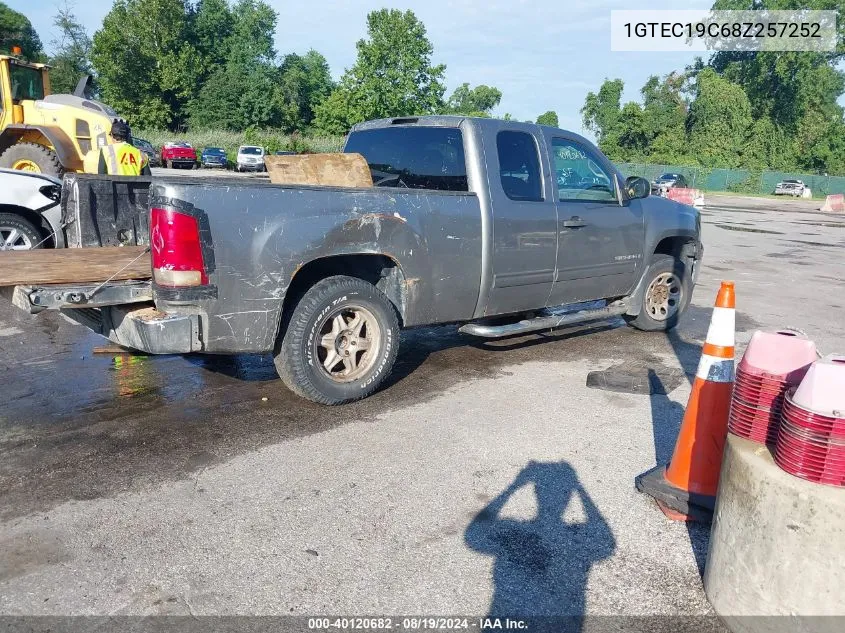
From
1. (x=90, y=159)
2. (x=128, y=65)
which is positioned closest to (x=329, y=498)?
(x=90, y=159)

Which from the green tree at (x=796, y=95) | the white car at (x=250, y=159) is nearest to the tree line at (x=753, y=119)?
the green tree at (x=796, y=95)

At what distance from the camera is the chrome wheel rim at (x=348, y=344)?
191 inches

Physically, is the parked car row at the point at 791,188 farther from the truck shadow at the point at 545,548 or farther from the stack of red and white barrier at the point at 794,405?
the stack of red and white barrier at the point at 794,405

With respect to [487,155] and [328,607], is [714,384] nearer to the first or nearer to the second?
[328,607]

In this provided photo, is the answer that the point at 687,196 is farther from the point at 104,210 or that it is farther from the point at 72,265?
the point at 72,265

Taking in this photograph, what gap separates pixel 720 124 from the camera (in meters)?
63.4

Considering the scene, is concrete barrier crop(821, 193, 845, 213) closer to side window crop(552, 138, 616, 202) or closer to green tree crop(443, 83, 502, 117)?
side window crop(552, 138, 616, 202)

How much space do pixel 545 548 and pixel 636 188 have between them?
13.8 ft

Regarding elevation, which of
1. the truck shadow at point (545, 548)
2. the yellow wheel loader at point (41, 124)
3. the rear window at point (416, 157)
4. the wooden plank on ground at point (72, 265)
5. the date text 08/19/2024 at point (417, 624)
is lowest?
the date text 08/19/2024 at point (417, 624)

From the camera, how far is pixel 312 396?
474cm

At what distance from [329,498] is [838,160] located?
247 ft

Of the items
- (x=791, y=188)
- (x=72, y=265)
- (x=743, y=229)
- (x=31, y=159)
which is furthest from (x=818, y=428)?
(x=791, y=188)

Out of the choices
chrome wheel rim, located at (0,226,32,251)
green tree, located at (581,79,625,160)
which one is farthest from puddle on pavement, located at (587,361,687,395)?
green tree, located at (581,79,625,160)

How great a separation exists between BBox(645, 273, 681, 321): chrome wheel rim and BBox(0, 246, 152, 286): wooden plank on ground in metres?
4.86
